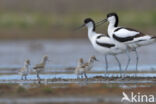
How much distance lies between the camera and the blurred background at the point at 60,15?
119 feet

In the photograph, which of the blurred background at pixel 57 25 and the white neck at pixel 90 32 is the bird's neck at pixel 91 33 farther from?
the blurred background at pixel 57 25

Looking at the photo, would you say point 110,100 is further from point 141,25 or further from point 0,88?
point 141,25

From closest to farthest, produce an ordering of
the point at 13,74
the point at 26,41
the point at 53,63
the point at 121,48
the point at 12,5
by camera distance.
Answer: the point at 121,48 < the point at 13,74 < the point at 53,63 < the point at 26,41 < the point at 12,5

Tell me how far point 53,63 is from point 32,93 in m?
10.3

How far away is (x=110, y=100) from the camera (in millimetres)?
12148

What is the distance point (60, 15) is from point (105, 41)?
23.6m

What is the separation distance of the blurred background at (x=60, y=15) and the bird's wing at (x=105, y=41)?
715 inches

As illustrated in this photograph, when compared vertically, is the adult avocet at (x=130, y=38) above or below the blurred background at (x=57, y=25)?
below

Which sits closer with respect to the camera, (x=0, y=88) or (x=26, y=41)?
(x=0, y=88)

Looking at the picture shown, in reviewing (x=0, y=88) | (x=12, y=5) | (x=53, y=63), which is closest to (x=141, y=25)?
(x=12, y=5)

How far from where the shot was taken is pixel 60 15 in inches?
1591

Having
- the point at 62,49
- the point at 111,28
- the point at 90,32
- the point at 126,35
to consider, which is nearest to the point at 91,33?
the point at 90,32

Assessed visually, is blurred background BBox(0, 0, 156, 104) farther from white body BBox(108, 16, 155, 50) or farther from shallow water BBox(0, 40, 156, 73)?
white body BBox(108, 16, 155, 50)

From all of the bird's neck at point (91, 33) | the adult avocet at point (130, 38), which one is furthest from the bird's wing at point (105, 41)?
the bird's neck at point (91, 33)
